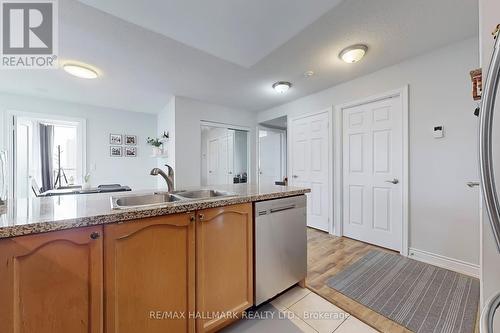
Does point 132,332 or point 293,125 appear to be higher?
point 293,125

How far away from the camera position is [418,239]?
230cm

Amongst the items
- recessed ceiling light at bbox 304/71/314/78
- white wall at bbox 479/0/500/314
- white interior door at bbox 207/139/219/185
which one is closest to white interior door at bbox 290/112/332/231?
recessed ceiling light at bbox 304/71/314/78

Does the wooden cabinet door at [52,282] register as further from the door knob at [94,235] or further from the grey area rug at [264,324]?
the grey area rug at [264,324]

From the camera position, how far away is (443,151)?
2.13 metres

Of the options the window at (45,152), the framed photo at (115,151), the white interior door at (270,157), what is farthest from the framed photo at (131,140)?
the white interior door at (270,157)

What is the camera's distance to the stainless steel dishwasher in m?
1.46

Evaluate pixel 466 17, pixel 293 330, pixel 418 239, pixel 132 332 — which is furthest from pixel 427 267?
pixel 132 332

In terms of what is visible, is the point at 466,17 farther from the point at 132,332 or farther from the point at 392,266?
the point at 132,332

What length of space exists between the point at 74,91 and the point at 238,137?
3.14 meters

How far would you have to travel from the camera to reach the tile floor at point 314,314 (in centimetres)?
134

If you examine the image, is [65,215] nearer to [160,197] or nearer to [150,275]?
[150,275]

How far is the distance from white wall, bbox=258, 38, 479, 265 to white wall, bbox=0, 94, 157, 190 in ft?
16.2

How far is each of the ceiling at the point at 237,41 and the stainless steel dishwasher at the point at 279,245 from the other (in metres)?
1.57

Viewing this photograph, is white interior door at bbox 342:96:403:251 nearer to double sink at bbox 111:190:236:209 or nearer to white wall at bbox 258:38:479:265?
white wall at bbox 258:38:479:265
